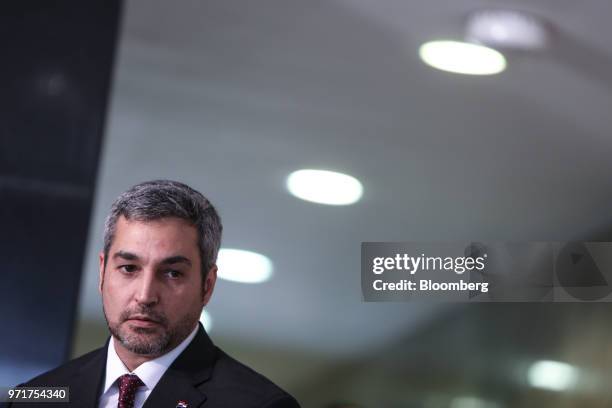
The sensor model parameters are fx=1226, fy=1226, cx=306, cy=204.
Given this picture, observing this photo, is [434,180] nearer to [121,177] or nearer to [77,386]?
[121,177]

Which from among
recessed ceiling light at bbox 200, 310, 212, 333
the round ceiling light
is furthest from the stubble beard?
the round ceiling light

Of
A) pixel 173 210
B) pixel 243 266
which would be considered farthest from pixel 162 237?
pixel 243 266

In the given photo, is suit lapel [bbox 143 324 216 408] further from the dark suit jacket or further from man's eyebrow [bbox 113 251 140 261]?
man's eyebrow [bbox 113 251 140 261]

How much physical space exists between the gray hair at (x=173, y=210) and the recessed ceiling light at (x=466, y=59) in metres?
0.43

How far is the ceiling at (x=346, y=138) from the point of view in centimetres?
170

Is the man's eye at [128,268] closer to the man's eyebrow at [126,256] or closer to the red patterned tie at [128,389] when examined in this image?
the man's eyebrow at [126,256]

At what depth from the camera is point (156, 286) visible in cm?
146

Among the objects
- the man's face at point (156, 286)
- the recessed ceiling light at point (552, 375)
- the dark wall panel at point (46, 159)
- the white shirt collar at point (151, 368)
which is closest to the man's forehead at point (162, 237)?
the man's face at point (156, 286)

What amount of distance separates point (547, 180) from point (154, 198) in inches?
22.3

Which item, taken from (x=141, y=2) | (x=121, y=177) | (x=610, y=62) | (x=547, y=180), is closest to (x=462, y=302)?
(x=547, y=180)

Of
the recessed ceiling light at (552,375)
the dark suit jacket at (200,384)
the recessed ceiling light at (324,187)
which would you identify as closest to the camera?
the dark suit jacket at (200,384)

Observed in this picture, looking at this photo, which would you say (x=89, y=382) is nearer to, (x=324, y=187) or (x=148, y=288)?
(x=148, y=288)

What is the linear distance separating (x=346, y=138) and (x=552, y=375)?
1.46ft

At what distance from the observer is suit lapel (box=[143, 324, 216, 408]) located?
56.8 inches
